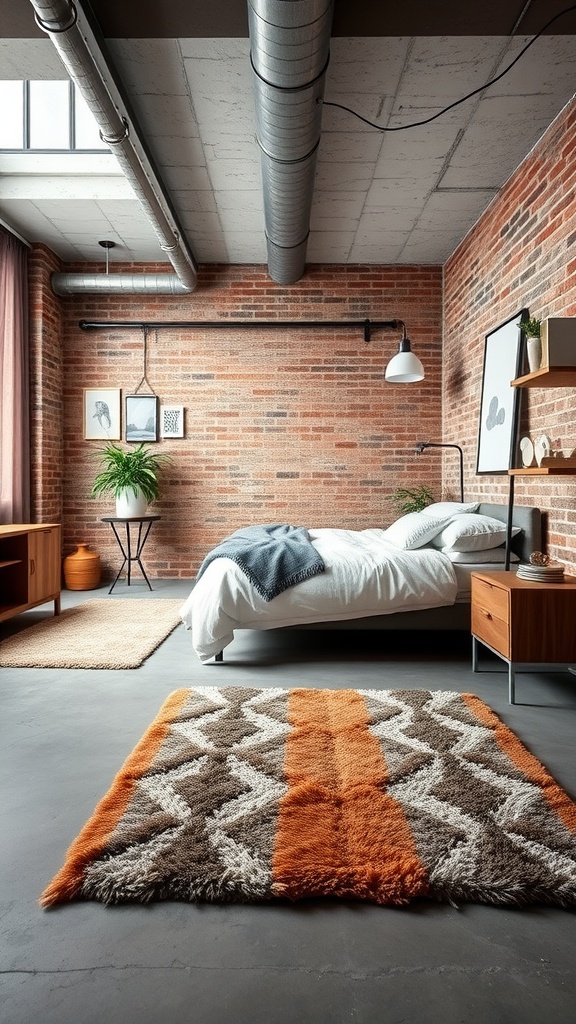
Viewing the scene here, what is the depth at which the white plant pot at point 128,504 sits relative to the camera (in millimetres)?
5512

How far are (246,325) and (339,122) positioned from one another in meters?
2.58

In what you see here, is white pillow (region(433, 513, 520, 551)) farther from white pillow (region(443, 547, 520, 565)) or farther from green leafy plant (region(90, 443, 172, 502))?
green leafy plant (region(90, 443, 172, 502))

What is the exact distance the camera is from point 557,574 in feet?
9.30

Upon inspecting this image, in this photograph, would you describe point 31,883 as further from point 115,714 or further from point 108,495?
point 108,495

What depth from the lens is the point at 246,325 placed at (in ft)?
19.7

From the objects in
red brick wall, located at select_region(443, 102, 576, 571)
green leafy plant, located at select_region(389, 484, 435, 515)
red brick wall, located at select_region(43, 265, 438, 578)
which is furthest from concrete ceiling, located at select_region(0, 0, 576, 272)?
green leafy plant, located at select_region(389, 484, 435, 515)

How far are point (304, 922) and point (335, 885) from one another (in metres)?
0.11

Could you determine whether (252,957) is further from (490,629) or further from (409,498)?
(409,498)

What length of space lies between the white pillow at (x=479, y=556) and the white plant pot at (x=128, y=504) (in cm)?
301

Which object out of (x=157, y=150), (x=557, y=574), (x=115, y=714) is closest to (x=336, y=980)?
(x=115, y=714)

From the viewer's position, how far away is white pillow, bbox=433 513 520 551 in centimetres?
356

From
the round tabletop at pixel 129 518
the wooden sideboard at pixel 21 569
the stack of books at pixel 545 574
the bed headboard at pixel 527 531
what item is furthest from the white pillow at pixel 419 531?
the round tabletop at pixel 129 518

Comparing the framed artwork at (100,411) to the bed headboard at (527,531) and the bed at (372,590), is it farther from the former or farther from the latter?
the bed headboard at (527,531)

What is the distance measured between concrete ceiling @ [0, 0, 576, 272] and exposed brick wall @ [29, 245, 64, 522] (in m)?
0.33
